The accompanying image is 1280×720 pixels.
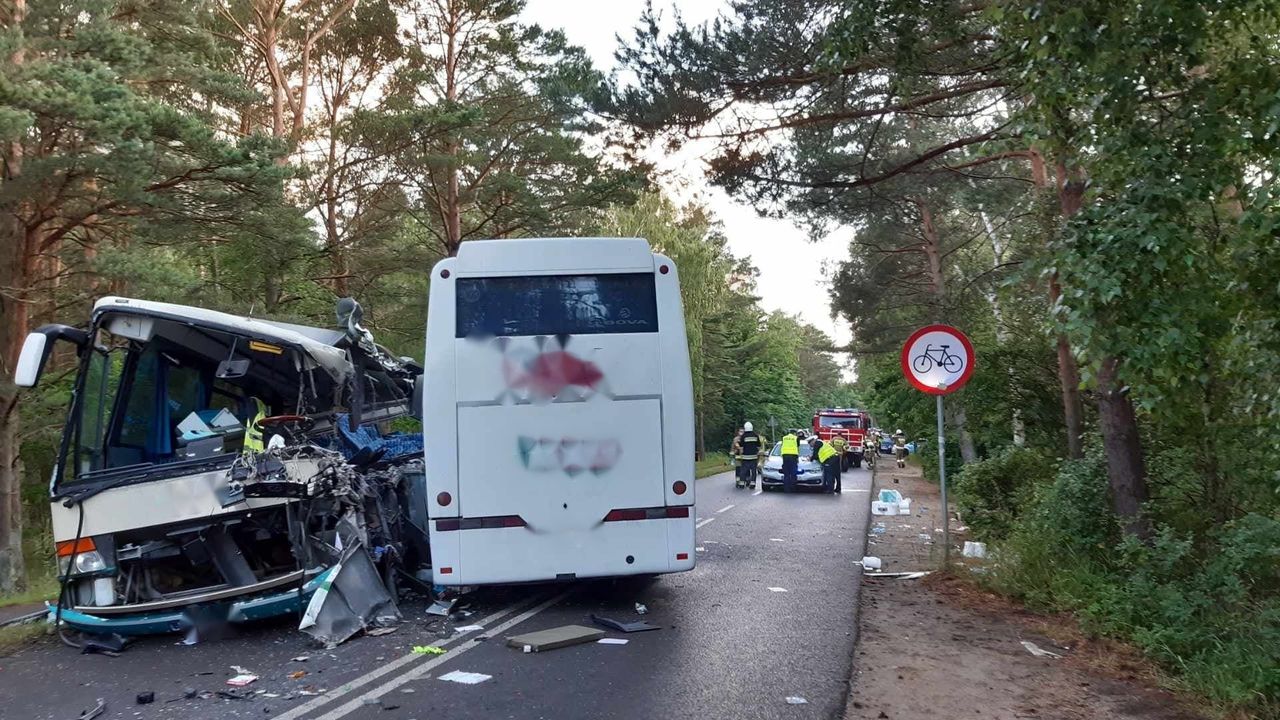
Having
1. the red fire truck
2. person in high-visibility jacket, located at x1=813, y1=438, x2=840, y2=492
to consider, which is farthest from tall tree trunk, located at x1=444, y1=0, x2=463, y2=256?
the red fire truck

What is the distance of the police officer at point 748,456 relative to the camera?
81.9ft

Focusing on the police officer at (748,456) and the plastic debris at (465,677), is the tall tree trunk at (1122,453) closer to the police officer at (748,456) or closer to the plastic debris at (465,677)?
the plastic debris at (465,677)

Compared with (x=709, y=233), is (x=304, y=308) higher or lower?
lower

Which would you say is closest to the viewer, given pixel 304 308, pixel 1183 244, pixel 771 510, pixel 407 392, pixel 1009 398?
pixel 1183 244

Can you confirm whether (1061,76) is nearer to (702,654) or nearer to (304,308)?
(702,654)

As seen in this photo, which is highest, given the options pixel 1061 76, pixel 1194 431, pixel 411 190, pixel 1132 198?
pixel 411 190

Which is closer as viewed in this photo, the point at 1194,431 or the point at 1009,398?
the point at 1194,431

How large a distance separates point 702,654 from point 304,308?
62.8 feet

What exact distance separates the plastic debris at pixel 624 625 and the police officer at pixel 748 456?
1692 cm

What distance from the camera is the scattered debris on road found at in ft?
23.2

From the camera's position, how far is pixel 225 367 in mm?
8125

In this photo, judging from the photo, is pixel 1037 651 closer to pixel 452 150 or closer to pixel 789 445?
pixel 789 445

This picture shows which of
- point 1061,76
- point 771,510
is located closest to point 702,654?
point 1061,76

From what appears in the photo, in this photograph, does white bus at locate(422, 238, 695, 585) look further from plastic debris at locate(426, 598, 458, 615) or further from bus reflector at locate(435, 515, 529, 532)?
plastic debris at locate(426, 598, 458, 615)
